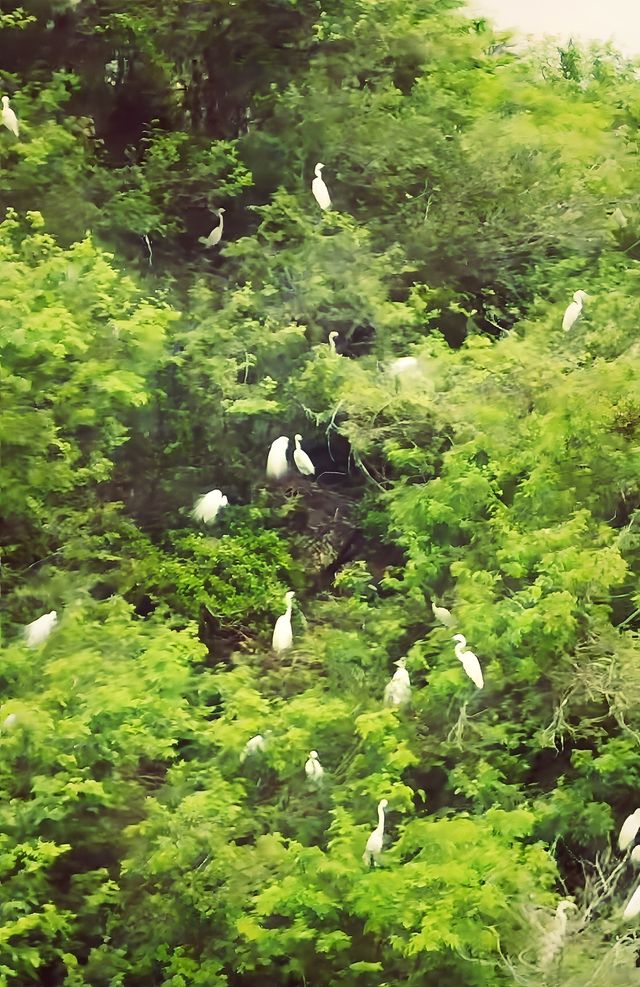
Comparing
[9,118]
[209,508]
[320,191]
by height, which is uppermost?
[9,118]

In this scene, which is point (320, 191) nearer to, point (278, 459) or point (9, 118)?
point (278, 459)

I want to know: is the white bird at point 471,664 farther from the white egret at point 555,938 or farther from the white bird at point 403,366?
the white bird at point 403,366

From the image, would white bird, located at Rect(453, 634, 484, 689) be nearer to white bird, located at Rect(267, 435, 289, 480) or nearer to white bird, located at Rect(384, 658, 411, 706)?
white bird, located at Rect(384, 658, 411, 706)

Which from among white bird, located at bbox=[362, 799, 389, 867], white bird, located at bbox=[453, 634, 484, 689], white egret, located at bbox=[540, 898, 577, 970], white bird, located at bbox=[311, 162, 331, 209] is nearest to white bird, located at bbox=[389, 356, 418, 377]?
white bird, located at bbox=[311, 162, 331, 209]

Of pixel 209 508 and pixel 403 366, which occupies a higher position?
pixel 403 366

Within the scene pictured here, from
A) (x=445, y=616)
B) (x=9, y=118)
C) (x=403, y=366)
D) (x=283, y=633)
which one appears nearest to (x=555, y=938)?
(x=445, y=616)

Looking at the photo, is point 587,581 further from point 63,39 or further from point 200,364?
point 63,39
